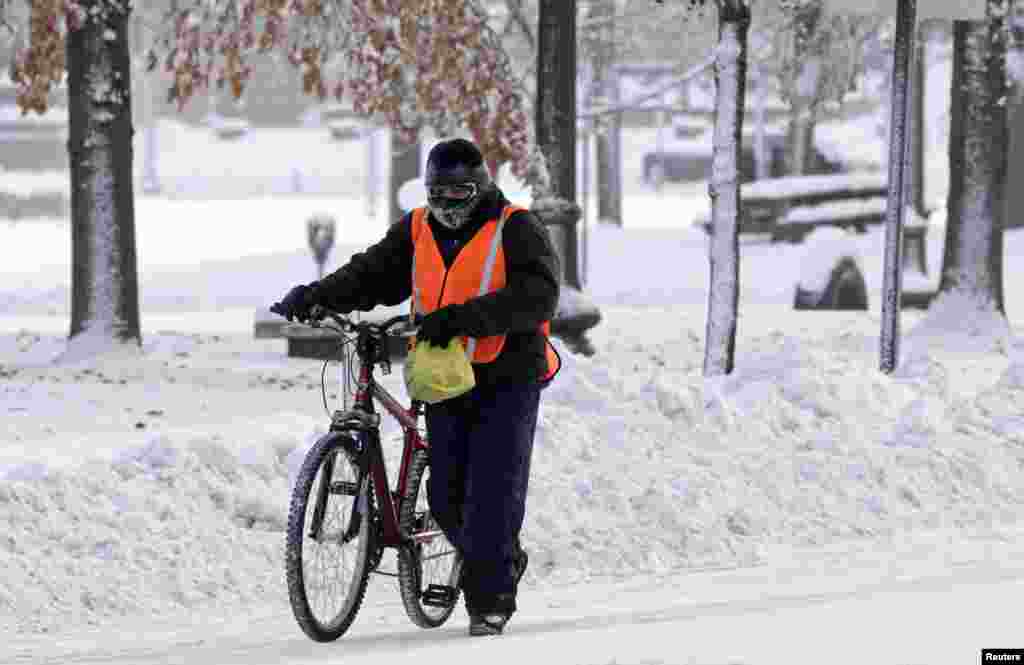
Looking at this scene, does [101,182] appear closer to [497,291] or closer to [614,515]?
[614,515]

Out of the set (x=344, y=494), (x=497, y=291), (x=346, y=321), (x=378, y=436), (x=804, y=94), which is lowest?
(x=344, y=494)

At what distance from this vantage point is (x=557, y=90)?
56.7 ft

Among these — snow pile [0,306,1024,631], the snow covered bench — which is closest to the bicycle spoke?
snow pile [0,306,1024,631]

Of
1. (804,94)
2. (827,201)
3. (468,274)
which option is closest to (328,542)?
(468,274)

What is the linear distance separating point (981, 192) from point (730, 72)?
220 inches

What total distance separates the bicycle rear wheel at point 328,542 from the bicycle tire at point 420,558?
0.17m

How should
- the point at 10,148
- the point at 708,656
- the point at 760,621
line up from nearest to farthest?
the point at 708,656, the point at 760,621, the point at 10,148

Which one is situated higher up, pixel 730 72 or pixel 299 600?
pixel 730 72

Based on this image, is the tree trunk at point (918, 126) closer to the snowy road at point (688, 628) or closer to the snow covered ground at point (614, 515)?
the snow covered ground at point (614, 515)

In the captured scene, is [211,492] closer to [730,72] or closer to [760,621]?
[760,621]

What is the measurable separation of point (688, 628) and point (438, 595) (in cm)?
85

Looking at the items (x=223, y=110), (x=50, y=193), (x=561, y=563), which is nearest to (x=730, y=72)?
(x=561, y=563)

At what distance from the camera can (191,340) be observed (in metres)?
20.1

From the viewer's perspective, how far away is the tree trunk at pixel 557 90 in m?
17.3
